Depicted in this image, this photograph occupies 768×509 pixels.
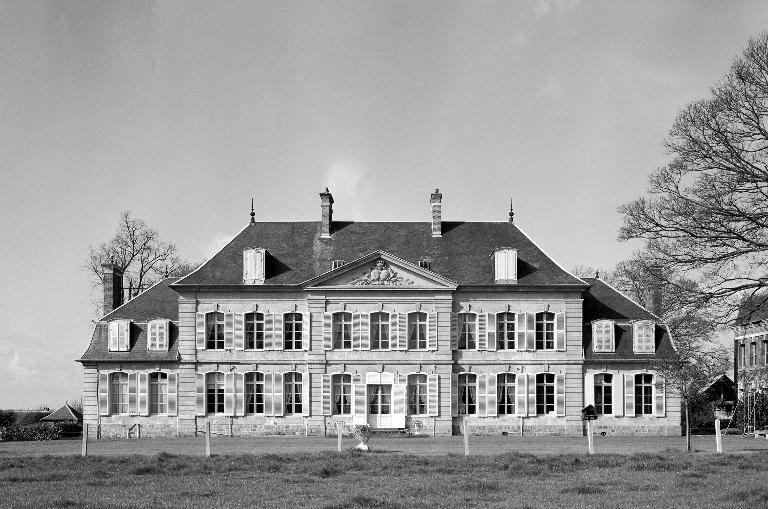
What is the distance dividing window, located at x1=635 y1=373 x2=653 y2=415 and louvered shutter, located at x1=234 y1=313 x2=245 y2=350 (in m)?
17.0

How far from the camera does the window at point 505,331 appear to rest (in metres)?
44.2

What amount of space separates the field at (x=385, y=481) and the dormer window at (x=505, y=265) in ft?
57.6

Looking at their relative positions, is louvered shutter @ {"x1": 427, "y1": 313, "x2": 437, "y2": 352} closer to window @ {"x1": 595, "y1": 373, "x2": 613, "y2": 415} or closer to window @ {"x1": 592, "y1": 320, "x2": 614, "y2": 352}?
window @ {"x1": 592, "y1": 320, "x2": 614, "y2": 352}

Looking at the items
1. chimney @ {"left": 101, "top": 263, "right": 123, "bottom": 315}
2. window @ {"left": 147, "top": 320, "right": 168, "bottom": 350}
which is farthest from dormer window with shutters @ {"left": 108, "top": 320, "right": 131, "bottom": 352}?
chimney @ {"left": 101, "top": 263, "right": 123, "bottom": 315}

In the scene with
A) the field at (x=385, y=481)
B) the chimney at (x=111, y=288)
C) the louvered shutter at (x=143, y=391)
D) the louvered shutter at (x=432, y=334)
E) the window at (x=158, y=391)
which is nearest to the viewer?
the field at (x=385, y=481)

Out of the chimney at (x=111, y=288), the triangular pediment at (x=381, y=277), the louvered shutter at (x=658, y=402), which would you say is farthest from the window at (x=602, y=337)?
the chimney at (x=111, y=288)

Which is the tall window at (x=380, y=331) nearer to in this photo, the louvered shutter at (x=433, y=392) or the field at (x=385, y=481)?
the louvered shutter at (x=433, y=392)

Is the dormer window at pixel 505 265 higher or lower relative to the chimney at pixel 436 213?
lower

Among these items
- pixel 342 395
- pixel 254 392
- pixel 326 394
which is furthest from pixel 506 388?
pixel 254 392

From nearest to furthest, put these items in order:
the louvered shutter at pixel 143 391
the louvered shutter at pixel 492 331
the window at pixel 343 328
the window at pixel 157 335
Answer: the window at pixel 343 328
the louvered shutter at pixel 492 331
the louvered shutter at pixel 143 391
the window at pixel 157 335

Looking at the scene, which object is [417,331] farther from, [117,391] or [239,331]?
[117,391]

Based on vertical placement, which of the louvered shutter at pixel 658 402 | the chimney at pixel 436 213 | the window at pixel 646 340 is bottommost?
the louvered shutter at pixel 658 402

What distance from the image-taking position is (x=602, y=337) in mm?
44562

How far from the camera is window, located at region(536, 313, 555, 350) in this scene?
44281 mm
